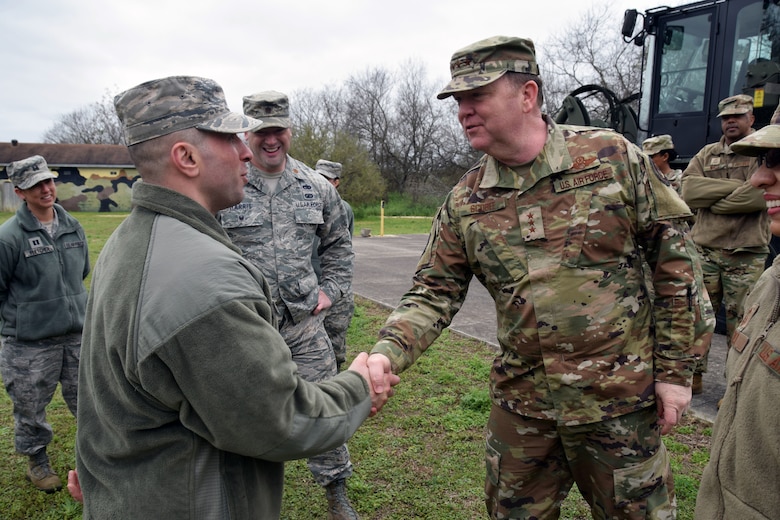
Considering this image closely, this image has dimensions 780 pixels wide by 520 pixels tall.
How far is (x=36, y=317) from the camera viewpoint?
402 cm

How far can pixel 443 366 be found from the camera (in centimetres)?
586

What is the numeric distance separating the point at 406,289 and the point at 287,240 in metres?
6.42

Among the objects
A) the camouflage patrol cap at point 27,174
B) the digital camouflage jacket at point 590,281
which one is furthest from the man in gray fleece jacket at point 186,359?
the camouflage patrol cap at point 27,174

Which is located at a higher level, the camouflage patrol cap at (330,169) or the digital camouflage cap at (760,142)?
the digital camouflage cap at (760,142)

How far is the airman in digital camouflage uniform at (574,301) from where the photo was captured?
2.24m

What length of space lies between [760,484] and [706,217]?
14.0ft

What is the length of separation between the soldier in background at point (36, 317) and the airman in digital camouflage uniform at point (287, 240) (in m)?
1.61

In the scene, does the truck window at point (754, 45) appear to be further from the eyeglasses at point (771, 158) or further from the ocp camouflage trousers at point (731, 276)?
the eyeglasses at point (771, 158)

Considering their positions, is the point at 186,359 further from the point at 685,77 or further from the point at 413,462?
the point at 685,77

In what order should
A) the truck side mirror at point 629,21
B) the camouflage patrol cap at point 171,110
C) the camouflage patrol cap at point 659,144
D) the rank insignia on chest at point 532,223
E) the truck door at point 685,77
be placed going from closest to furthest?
the camouflage patrol cap at point 171,110
the rank insignia on chest at point 532,223
the camouflage patrol cap at point 659,144
the truck door at point 685,77
the truck side mirror at point 629,21

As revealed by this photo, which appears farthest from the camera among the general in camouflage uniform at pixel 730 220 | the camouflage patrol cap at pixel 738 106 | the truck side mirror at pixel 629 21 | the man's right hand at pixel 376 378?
the truck side mirror at pixel 629 21

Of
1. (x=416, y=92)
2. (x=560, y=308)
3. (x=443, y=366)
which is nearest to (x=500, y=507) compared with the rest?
(x=560, y=308)

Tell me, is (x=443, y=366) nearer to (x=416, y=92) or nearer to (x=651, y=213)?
(x=651, y=213)

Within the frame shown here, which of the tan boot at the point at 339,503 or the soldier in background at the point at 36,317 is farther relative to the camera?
the soldier in background at the point at 36,317
